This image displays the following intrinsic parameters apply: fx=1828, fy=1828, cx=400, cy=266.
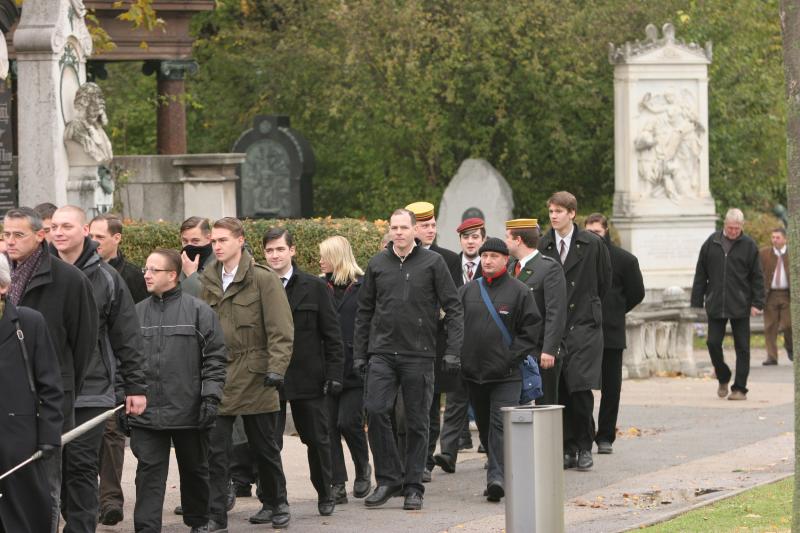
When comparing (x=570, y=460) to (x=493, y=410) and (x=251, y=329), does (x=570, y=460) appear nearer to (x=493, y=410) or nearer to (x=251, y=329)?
(x=493, y=410)

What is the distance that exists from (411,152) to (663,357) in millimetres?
11561

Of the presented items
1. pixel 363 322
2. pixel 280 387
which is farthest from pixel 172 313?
pixel 363 322

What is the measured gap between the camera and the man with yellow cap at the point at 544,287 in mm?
12633

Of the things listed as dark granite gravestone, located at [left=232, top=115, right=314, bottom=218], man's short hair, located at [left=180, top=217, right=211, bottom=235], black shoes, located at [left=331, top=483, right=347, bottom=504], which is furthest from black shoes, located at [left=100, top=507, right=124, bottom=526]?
dark granite gravestone, located at [left=232, top=115, right=314, bottom=218]

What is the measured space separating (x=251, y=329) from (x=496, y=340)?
198 cm

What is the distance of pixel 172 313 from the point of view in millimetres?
10227

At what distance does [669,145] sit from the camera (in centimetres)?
2909

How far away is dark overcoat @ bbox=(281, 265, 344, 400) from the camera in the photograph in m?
11.5

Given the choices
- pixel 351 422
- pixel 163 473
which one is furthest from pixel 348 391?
pixel 163 473

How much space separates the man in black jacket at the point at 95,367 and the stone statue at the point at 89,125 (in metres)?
6.75

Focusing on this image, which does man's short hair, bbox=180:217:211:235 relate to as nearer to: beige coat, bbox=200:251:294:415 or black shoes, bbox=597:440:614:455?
beige coat, bbox=200:251:294:415

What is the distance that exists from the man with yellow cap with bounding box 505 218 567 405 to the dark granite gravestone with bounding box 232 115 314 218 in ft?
52.1

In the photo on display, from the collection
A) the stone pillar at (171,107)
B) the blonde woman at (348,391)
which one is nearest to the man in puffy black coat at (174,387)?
the blonde woman at (348,391)

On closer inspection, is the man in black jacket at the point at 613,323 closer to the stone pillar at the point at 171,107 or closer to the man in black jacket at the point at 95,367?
the man in black jacket at the point at 95,367
